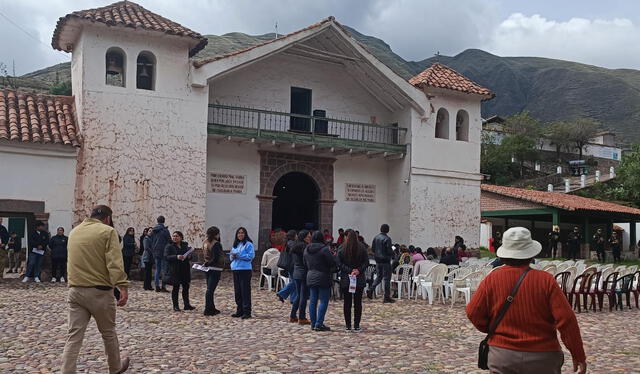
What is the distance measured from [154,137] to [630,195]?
32.2 m

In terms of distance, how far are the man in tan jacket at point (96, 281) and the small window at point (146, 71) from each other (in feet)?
38.8

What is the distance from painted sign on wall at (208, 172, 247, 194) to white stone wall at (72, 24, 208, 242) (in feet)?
3.65

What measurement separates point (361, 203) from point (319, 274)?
1193 centimetres

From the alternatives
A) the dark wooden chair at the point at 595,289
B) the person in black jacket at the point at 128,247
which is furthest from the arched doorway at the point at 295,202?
the dark wooden chair at the point at 595,289

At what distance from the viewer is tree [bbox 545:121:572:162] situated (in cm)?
6194

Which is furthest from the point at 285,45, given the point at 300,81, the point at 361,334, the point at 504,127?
the point at 504,127

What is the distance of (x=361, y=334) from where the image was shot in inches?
364

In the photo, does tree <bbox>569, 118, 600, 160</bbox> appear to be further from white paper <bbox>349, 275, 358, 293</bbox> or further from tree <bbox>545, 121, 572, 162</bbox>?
white paper <bbox>349, 275, 358, 293</bbox>

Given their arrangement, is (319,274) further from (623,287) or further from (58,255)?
(58,255)

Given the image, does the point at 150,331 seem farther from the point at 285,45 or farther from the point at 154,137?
the point at 285,45

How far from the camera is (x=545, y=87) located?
104 metres

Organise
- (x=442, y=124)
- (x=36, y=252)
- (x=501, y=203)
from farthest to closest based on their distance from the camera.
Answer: (x=501, y=203) → (x=442, y=124) → (x=36, y=252)

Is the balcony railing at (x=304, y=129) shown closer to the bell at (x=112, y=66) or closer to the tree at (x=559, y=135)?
the bell at (x=112, y=66)

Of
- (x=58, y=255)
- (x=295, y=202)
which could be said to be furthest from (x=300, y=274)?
(x=295, y=202)
